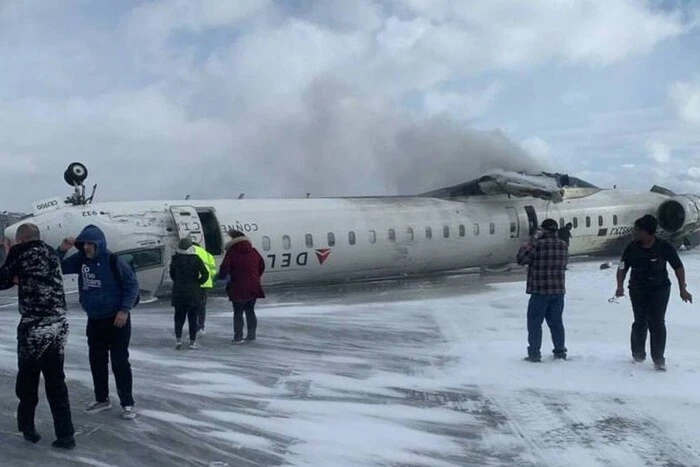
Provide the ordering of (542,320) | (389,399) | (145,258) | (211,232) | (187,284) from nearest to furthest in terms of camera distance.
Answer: (389,399) → (542,320) → (187,284) → (145,258) → (211,232)

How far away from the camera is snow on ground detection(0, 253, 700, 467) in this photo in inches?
240

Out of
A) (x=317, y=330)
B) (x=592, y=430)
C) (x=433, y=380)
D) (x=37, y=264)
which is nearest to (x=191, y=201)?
(x=317, y=330)

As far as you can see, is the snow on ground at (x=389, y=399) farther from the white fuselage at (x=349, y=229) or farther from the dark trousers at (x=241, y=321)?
the white fuselage at (x=349, y=229)

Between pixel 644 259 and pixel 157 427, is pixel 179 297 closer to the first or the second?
pixel 157 427

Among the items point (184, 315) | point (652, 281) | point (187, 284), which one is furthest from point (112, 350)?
point (652, 281)

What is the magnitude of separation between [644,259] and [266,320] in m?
7.29

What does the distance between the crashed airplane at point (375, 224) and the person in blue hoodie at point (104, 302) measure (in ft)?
33.3

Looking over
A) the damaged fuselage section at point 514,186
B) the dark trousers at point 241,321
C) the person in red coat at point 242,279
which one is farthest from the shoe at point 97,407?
the damaged fuselage section at point 514,186

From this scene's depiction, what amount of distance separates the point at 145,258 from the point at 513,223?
1112 centimetres

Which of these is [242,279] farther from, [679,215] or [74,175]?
[679,215]

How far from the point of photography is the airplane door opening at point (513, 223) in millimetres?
22766

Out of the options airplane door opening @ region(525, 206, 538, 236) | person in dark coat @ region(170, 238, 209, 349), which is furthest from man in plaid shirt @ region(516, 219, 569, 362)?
airplane door opening @ region(525, 206, 538, 236)

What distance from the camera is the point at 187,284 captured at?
1065cm

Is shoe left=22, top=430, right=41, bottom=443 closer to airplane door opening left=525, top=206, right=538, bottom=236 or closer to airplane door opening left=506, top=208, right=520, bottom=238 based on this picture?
airplane door opening left=506, top=208, right=520, bottom=238
